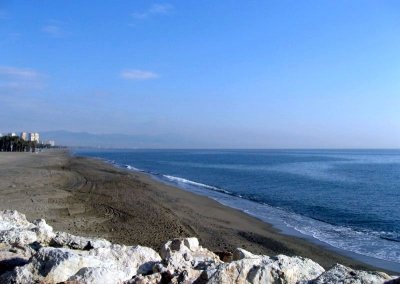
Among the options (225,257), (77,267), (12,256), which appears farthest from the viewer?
(225,257)

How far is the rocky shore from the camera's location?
6441mm

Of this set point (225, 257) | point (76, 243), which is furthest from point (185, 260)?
point (76, 243)

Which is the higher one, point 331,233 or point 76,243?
point 76,243

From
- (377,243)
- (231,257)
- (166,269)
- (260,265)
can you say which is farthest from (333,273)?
(377,243)

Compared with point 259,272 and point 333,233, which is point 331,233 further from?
point 259,272

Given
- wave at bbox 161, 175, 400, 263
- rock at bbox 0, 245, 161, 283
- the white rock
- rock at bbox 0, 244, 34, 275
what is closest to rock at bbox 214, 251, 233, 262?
rock at bbox 0, 245, 161, 283

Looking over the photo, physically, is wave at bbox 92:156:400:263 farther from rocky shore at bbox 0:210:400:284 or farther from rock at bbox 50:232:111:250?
rock at bbox 50:232:111:250

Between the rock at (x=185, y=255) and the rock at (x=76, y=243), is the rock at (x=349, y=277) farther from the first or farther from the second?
the rock at (x=76, y=243)

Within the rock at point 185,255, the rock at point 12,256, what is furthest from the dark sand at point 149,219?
the rock at point 12,256

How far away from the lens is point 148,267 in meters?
8.09

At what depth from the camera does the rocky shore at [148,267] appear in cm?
644

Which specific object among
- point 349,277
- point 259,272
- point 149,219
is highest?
point 349,277

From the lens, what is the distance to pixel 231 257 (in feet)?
29.7

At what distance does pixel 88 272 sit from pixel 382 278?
14.0ft
